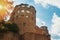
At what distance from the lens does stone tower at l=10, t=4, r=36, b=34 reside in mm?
38375

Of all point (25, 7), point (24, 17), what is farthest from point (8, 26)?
point (25, 7)

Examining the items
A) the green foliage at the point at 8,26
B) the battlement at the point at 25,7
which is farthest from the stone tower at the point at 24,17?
the green foliage at the point at 8,26

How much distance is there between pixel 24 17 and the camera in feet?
127

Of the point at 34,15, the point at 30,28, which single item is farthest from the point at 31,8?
the point at 30,28

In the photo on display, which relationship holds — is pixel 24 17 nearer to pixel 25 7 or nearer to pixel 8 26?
pixel 25 7

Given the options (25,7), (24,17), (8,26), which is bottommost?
(8,26)

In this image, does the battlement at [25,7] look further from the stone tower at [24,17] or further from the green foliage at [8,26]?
the green foliage at [8,26]

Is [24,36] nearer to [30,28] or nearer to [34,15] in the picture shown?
[30,28]

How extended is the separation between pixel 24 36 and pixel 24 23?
2585mm

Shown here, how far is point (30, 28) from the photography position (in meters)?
38.6

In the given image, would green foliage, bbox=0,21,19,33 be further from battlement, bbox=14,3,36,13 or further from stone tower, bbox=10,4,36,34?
battlement, bbox=14,3,36,13

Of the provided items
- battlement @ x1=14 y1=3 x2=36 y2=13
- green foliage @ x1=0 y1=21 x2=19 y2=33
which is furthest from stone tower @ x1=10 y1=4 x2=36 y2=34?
green foliage @ x1=0 y1=21 x2=19 y2=33

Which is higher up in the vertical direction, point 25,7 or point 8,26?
point 25,7

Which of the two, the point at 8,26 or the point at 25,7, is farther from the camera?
the point at 25,7
